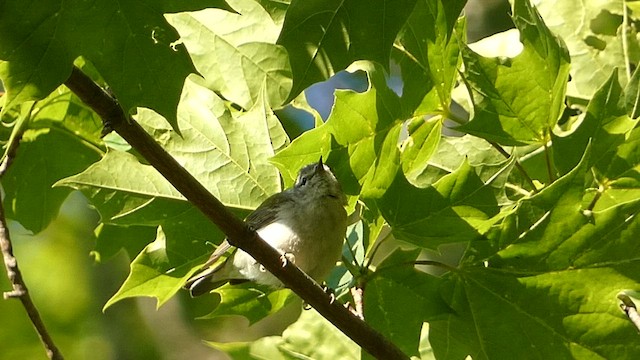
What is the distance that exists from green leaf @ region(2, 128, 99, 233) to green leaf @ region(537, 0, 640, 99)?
159 centimetres

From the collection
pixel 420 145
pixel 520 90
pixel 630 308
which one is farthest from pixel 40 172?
pixel 630 308

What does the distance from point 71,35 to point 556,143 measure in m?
1.17

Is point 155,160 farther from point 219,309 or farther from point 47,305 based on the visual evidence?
point 47,305

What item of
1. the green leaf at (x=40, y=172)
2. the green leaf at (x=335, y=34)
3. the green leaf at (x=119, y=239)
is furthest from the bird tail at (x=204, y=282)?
the green leaf at (x=335, y=34)

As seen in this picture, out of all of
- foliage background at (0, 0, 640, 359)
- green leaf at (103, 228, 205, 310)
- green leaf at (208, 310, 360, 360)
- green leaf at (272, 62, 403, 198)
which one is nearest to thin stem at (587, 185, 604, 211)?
foliage background at (0, 0, 640, 359)

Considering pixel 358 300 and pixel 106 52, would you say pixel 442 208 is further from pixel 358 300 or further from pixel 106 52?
pixel 106 52

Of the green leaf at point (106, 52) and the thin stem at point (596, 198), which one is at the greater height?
the green leaf at point (106, 52)

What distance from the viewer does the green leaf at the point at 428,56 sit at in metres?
2.11

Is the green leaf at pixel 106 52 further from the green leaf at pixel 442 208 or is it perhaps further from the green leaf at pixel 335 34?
the green leaf at pixel 442 208

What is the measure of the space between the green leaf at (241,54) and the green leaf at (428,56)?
0.49m

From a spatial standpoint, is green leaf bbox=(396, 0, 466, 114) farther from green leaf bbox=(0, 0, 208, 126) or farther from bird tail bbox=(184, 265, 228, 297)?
bird tail bbox=(184, 265, 228, 297)

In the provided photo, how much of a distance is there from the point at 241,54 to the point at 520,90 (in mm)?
883

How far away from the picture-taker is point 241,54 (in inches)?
103

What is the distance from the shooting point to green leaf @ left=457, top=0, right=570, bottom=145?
2115 millimetres
